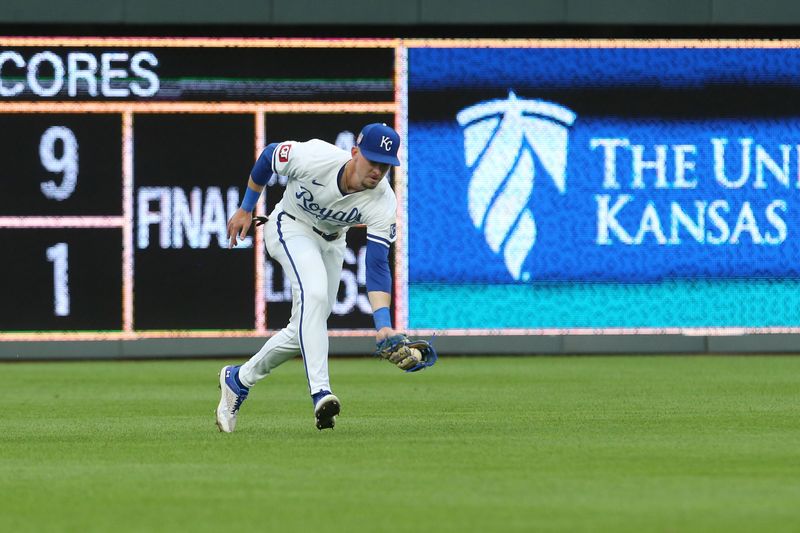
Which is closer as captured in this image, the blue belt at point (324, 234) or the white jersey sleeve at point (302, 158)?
the white jersey sleeve at point (302, 158)

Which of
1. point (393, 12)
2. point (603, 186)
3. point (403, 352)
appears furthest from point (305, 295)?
point (603, 186)

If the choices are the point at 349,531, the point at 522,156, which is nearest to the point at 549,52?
Answer: the point at 522,156

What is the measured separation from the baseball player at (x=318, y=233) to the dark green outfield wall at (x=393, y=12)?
794 cm

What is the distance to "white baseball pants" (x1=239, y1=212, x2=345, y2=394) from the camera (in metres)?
9.93

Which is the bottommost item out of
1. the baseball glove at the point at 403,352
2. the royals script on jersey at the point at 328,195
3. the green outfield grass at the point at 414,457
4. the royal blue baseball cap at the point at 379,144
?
the green outfield grass at the point at 414,457

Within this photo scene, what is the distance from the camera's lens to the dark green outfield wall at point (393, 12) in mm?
17984

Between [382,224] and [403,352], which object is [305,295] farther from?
[403,352]

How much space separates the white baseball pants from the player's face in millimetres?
511

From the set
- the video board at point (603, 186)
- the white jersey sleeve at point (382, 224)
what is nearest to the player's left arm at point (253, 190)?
the white jersey sleeve at point (382, 224)

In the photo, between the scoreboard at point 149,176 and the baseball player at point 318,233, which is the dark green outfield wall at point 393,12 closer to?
the scoreboard at point 149,176

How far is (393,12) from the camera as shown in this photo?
18172mm

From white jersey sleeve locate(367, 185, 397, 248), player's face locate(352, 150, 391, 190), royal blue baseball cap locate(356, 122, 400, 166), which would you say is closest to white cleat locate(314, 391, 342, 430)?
white jersey sleeve locate(367, 185, 397, 248)

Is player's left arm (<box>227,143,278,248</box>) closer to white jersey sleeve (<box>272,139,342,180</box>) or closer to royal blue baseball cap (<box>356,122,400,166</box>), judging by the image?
white jersey sleeve (<box>272,139,342,180</box>)

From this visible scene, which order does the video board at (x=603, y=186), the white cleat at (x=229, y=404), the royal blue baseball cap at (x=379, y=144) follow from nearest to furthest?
the royal blue baseball cap at (x=379, y=144)
the white cleat at (x=229, y=404)
the video board at (x=603, y=186)
